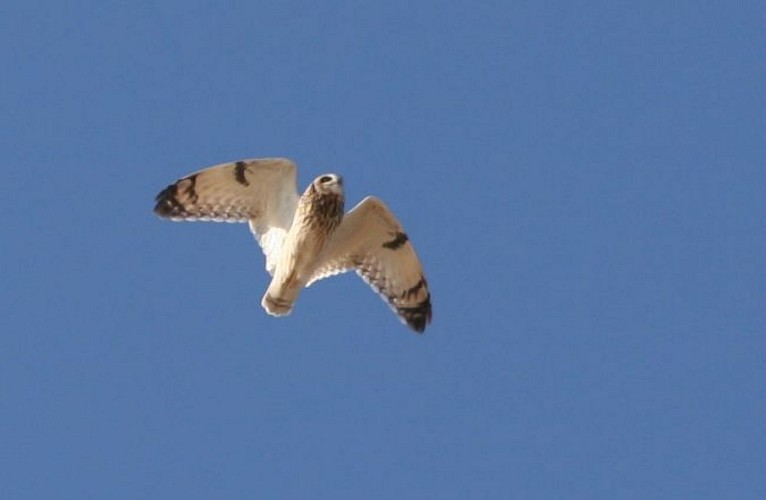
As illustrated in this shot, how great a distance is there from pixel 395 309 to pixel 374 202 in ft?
3.81

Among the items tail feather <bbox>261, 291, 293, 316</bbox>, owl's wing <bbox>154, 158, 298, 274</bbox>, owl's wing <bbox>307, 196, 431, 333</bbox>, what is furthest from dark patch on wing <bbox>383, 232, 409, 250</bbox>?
tail feather <bbox>261, 291, 293, 316</bbox>

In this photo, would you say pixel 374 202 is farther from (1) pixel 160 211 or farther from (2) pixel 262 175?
(1) pixel 160 211

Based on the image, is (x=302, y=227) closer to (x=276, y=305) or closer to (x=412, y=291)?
(x=276, y=305)

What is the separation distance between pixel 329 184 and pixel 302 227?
0.46 meters

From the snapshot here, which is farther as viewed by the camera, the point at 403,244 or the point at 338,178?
the point at 403,244

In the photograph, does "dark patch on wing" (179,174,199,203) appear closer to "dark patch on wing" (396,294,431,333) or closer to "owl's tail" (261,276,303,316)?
"owl's tail" (261,276,303,316)

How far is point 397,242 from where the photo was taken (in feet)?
46.1

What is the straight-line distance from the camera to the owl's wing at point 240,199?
13.6m

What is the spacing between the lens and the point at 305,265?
1336 cm

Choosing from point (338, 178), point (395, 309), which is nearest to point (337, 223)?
point (338, 178)

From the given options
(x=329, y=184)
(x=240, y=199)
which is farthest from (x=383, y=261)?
(x=240, y=199)

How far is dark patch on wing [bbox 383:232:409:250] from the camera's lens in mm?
14008

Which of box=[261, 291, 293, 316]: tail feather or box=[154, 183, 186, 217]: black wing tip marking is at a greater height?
box=[154, 183, 186, 217]: black wing tip marking

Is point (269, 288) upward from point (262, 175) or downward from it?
downward
